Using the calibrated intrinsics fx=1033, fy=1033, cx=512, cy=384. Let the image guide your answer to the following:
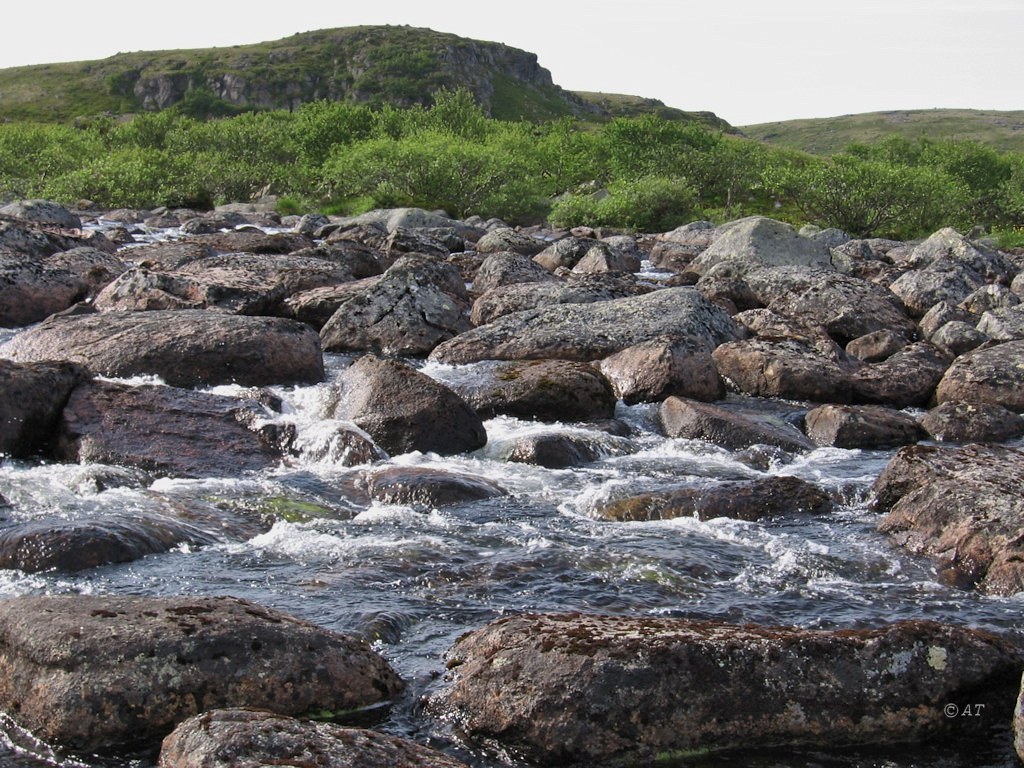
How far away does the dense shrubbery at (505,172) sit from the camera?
5438 cm

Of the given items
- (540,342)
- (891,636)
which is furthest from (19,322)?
(891,636)

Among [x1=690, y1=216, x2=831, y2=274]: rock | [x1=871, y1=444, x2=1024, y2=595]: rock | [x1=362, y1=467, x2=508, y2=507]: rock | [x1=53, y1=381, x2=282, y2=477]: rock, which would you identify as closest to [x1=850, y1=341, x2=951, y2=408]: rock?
[x1=871, y1=444, x2=1024, y2=595]: rock

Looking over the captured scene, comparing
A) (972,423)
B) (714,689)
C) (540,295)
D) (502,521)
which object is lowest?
(972,423)

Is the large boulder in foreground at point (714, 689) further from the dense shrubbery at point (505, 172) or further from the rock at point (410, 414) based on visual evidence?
the dense shrubbery at point (505, 172)

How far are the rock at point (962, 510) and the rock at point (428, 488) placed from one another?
4.87 m

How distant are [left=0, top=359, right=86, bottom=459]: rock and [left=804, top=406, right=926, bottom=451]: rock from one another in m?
11.5

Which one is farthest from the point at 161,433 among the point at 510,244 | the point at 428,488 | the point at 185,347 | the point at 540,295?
the point at 510,244

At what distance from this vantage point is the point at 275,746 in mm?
5797

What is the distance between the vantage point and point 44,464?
45.4ft

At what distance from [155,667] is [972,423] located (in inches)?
564

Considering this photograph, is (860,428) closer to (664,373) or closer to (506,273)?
(664,373)

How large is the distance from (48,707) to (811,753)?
16.6 feet

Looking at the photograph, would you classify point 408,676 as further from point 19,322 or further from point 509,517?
point 19,322

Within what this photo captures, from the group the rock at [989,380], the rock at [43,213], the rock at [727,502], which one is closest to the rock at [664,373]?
the rock at [989,380]
